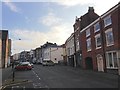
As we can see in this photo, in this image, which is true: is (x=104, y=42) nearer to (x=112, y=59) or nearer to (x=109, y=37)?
(x=109, y=37)

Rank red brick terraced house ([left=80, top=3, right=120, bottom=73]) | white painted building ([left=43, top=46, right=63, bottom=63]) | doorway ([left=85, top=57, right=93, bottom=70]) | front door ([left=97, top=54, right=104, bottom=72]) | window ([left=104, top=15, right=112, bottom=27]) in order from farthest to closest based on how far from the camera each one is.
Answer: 1. white painted building ([left=43, top=46, right=63, bottom=63])
2. doorway ([left=85, top=57, right=93, bottom=70])
3. front door ([left=97, top=54, right=104, bottom=72])
4. window ([left=104, top=15, right=112, bottom=27])
5. red brick terraced house ([left=80, top=3, right=120, bottom=73])

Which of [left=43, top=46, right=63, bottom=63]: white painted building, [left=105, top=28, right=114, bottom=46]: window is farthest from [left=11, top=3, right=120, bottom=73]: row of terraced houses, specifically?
[left=43, top=46, right=63, bottom=63]: white painted building

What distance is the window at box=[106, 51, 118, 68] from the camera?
96.6ft

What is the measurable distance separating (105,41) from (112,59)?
129 inches

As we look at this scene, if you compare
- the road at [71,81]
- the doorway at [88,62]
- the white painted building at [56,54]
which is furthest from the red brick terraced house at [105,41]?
the white painted building at [56,54]

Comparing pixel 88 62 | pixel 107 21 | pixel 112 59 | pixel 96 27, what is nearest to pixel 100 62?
pixel 112 59

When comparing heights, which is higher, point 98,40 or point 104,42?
point 98,40

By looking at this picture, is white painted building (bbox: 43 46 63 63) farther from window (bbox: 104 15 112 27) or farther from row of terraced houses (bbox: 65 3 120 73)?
window (bbox: 104 15 112 27)

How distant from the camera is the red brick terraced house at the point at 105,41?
94.0ft

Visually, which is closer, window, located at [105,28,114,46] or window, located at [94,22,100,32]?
window, located at [105,28,114,46]

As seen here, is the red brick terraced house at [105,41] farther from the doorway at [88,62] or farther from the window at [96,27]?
the doorway at [88,62]

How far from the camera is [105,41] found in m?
32.3

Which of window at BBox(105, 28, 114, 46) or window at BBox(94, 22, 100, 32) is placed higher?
window at BBox(94, 22, 100, 32)

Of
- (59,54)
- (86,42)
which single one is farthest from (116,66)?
(59,54)
